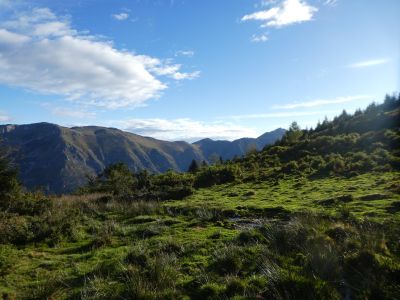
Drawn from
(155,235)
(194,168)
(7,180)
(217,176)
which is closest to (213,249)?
(155,235)

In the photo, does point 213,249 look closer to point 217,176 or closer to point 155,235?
point 155,235

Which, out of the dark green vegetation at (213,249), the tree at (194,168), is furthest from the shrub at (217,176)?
the dark green vegetation at (213,249)

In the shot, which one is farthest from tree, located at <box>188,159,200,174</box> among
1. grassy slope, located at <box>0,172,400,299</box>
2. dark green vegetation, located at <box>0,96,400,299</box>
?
dark green vegetation, located at <box>0,96,400,299</box>

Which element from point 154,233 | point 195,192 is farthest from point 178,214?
point 195,192

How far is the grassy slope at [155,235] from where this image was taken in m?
11.5

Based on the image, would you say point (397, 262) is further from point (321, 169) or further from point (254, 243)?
point (321, 169)

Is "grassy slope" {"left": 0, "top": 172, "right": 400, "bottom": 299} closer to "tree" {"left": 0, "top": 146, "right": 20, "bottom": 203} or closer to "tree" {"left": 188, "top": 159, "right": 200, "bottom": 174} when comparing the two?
"tree" {"left": 0, "top": 146, "right": 20, "bottom": 203}

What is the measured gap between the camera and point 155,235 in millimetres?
17688

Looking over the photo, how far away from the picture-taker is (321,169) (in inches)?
1606

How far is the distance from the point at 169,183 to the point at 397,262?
35.5 metres

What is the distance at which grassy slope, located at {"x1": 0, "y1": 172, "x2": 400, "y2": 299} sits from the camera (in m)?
11.5

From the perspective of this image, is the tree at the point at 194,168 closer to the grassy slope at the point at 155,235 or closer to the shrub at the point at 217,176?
the shrub at the point at 217,176

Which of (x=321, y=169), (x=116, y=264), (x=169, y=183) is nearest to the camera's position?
(x=116, y=264)

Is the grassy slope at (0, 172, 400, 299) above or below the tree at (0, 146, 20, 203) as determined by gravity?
below
